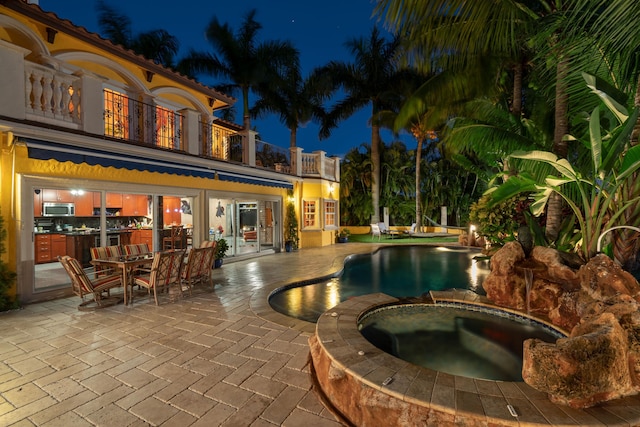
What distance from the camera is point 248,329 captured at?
6016 millimetres

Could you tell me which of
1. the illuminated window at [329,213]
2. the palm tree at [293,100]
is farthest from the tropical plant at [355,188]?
the illuminated window at [329,213]

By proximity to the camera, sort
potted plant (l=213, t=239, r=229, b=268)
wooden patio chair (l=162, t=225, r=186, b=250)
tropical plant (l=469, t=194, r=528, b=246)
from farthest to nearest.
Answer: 1. wooden patio chair (l=162, t=225, r=186, b=250)
2. potted plant (l=213, t=239, r=229, b=268)
3. tropical plant (l=469, t=194, r=528, b=246)

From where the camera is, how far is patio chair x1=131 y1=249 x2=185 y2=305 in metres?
7.54

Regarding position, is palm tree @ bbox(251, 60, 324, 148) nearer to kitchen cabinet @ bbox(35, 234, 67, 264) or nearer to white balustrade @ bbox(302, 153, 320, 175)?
white balustrade @ bbox(302, 153, 320, 175)

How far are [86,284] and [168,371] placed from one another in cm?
435

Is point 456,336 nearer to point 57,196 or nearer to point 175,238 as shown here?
point 175,238

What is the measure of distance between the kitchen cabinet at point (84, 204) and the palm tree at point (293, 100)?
1247 centimetres

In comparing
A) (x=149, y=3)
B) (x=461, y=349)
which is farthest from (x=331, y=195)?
(x=149, y=3)

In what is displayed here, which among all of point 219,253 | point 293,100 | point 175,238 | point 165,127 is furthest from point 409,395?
point 293,100

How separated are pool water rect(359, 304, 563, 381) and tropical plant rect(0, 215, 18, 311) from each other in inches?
331

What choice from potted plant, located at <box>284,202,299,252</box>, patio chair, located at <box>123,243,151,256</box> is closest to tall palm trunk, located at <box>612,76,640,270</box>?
patio chair, located at <box>123,243,151,256</box>

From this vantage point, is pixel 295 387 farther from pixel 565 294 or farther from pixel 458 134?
pixel 458 134

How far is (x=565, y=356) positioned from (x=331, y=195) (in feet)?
59.5

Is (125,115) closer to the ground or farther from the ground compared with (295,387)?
farther from the ground
